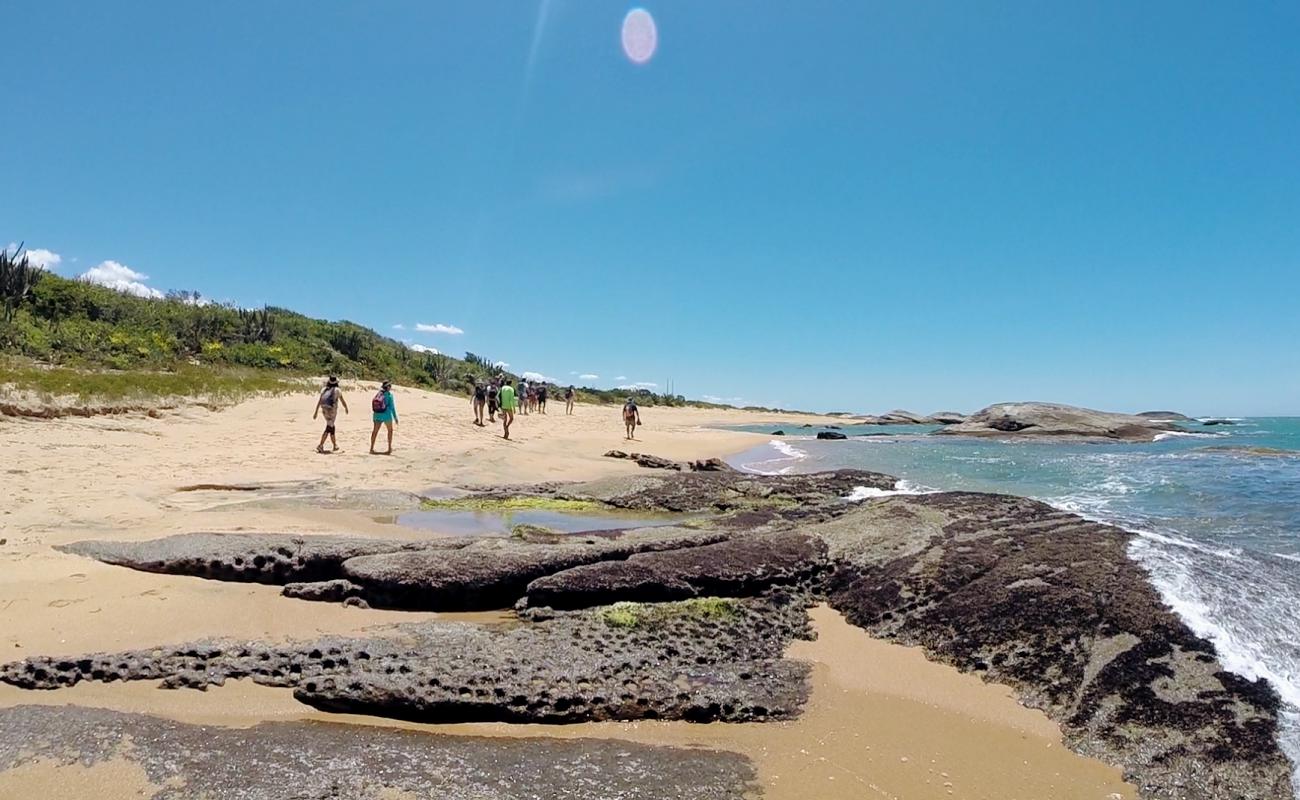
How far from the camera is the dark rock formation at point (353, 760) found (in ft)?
10.6

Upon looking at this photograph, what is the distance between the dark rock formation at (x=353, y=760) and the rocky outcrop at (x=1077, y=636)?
2.36 metres

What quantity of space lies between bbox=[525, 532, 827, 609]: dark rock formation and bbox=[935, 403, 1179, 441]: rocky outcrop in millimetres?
35891

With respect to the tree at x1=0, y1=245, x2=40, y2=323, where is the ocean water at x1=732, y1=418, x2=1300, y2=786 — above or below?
below

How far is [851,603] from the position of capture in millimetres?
6410

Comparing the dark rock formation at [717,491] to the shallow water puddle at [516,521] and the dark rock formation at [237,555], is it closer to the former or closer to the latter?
the shallow water puddle at [516,521]

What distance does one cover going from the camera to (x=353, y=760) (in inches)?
136

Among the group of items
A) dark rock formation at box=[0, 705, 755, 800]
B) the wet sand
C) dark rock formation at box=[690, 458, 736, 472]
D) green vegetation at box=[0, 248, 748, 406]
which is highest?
green vegetation at box=[0, 248, 748, 406]

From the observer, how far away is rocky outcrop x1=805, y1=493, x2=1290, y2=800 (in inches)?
152

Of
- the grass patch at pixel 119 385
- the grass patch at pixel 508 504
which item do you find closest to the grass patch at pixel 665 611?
the grass patch at pixel 508 504

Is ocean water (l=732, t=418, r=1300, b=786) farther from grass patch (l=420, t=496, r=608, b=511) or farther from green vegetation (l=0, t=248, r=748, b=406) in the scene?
green vegetation (l=0, t=248, r=748, b=406)

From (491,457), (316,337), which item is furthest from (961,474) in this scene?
(316,337)

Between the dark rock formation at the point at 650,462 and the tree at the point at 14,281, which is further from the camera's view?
the tree at the point at 14,281

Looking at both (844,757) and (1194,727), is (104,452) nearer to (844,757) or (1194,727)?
(844,757)

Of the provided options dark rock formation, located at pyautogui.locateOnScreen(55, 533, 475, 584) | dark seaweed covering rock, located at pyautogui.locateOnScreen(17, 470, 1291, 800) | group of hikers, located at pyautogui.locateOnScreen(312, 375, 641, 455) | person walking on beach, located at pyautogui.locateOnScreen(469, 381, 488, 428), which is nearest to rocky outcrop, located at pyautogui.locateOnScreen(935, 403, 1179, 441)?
group of hikers, located at pyautogui.locateOnScreen(312, 375, 641, 455)
